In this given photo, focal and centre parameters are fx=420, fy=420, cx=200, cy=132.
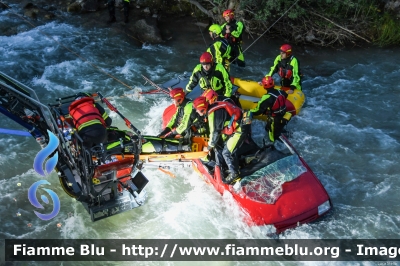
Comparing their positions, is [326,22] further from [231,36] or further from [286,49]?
[286,49]

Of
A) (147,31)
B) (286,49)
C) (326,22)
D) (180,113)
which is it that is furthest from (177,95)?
(326,22)

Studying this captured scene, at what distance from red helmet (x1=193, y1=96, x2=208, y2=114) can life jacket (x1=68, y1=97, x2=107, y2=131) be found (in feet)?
4.52

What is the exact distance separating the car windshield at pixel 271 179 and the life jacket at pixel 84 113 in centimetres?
243

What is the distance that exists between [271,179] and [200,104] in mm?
1621

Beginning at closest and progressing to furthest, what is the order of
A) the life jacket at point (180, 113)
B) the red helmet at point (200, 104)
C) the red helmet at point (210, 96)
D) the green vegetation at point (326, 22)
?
1. the red helmet at point (200, 104)
2. the red helmet at point (210, 96)
3. the life jacket at point (180, 113)
4. the green vegetation at point (326, 22)

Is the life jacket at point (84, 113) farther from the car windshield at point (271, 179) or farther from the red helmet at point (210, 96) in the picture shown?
the car windshield at point (271, 179)

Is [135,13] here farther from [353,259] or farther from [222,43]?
[353,259]

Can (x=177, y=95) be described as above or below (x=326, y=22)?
above

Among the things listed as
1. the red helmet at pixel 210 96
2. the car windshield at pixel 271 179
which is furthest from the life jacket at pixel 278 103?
the red helmet at pixel 210 96

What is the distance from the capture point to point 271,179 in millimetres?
6566

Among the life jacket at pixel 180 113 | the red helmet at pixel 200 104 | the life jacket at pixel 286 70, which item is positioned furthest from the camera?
the life jacket at pixel 286 70

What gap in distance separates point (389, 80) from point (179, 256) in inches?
310

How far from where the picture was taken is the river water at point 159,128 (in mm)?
6844

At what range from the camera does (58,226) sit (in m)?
6.83
